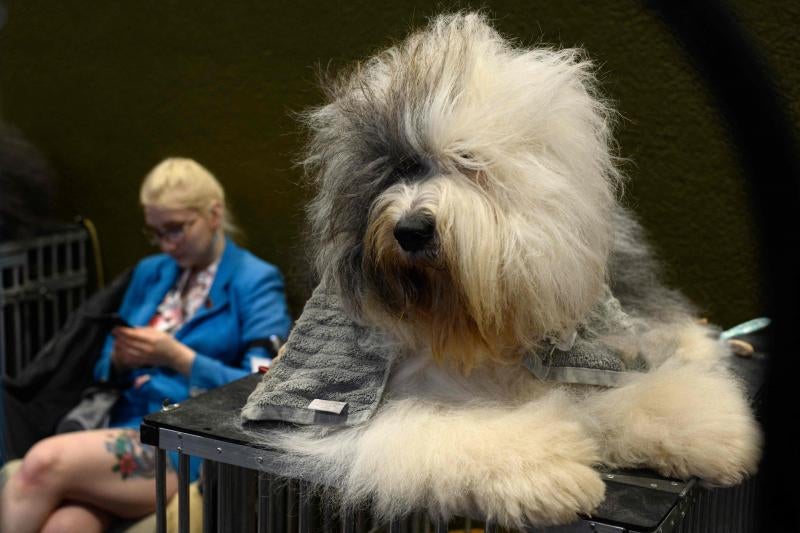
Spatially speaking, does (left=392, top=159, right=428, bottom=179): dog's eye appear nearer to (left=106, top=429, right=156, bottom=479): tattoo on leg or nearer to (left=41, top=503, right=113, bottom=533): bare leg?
(left=106, top=429, right=156, bottom=479): tattoo on leg

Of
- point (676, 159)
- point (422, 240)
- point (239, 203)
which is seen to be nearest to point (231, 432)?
point (422, 240)

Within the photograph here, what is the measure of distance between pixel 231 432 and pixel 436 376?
34cm

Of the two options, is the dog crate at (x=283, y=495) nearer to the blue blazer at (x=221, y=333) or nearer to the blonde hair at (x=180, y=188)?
the blue blazer at (x=221, y=333)

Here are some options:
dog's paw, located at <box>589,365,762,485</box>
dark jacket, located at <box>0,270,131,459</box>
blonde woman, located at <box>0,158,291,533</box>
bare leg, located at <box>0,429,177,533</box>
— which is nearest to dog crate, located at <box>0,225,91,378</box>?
dark jacket, located at <box>0,270,131,459</box>

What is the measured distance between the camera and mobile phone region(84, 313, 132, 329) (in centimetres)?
241

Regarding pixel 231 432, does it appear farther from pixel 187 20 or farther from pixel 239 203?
pixel 187 20

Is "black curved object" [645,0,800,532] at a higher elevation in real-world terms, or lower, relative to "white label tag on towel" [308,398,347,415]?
higher

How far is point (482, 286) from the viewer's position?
44.5 inches

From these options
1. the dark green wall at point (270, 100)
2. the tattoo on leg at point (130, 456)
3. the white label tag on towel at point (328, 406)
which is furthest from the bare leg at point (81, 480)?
the white label tag on towel at point (328, 406)

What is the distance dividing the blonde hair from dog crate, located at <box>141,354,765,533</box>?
0.98 m

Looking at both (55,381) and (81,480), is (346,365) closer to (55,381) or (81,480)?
(81,480)

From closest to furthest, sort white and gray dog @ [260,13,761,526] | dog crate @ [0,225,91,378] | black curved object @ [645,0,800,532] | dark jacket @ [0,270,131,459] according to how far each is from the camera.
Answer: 1. black curved object @ [645,0,800,532]
2. white and gray dog @ [260,13,761,526]
3. dark jacket @ [0,270,131,459]
4. dog crate @ [0,225,91,378]

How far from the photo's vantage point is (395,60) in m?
1.29

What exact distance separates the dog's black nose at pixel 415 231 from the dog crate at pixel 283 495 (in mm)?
380
